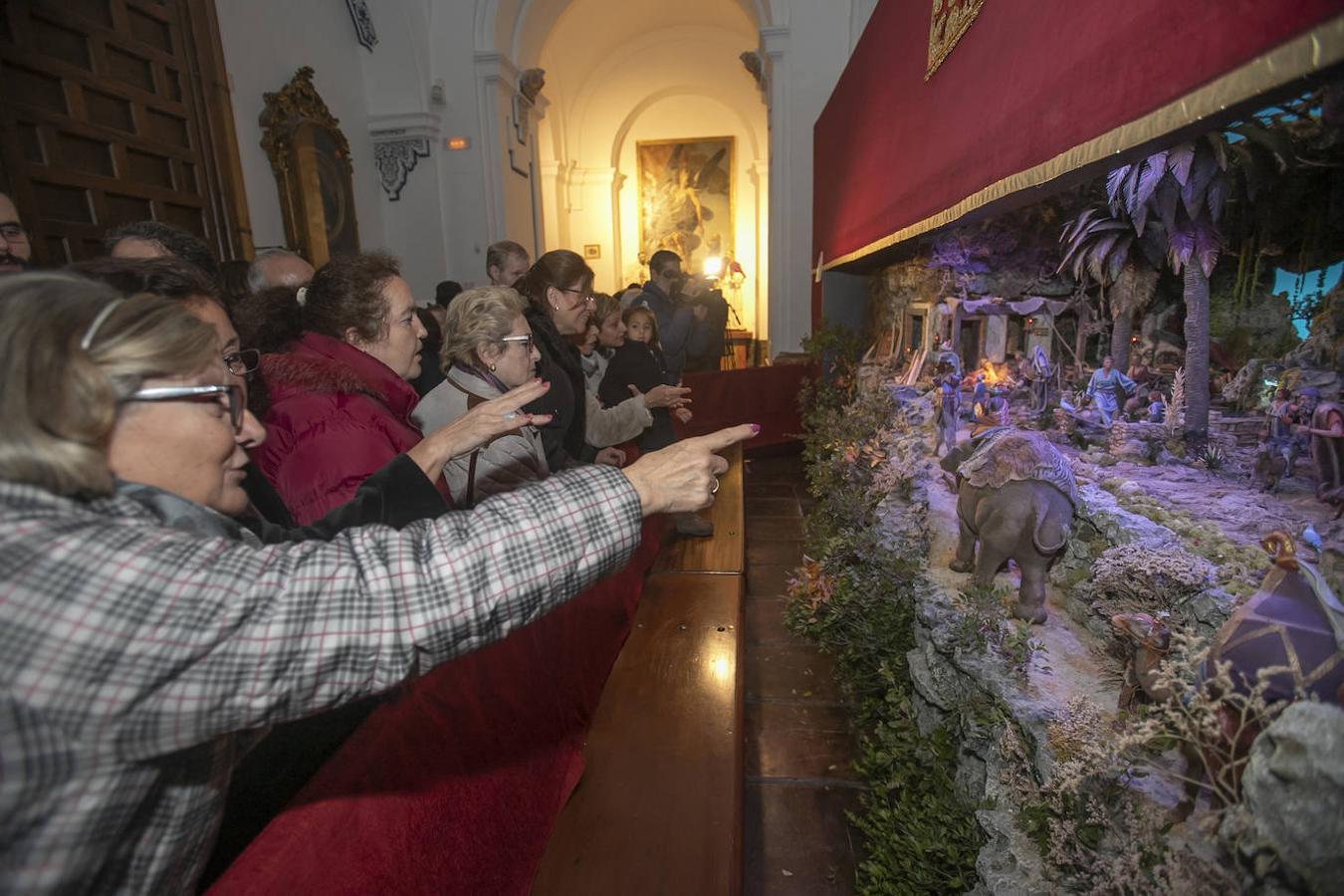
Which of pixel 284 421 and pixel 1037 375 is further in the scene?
pixel 1037 375

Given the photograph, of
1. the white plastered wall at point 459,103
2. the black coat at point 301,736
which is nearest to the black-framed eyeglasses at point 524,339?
the black coat at point 301,736

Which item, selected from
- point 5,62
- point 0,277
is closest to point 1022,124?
point 0,277

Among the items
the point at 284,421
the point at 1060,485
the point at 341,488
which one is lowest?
the point at 1060,485

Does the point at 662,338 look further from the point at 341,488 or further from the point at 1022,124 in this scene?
the point at 341,488

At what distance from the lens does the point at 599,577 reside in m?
1.02

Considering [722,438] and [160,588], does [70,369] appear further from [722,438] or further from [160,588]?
[722,438]

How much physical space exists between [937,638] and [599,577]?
5.44 ft

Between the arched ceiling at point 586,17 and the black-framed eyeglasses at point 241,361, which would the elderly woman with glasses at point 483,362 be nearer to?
the black-framed eyeglasses at point 241,361

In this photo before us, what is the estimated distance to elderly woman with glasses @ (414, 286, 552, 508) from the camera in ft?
7.11

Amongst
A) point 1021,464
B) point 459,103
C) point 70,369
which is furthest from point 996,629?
point 459,103

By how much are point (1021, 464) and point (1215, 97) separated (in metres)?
1.16

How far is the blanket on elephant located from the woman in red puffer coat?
181cm

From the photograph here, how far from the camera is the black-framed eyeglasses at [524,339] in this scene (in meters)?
2.22

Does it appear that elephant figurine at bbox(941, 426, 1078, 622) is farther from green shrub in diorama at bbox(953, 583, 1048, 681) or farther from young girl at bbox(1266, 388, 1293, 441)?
young girl at bbox(1266, 388, 1293, 441)
